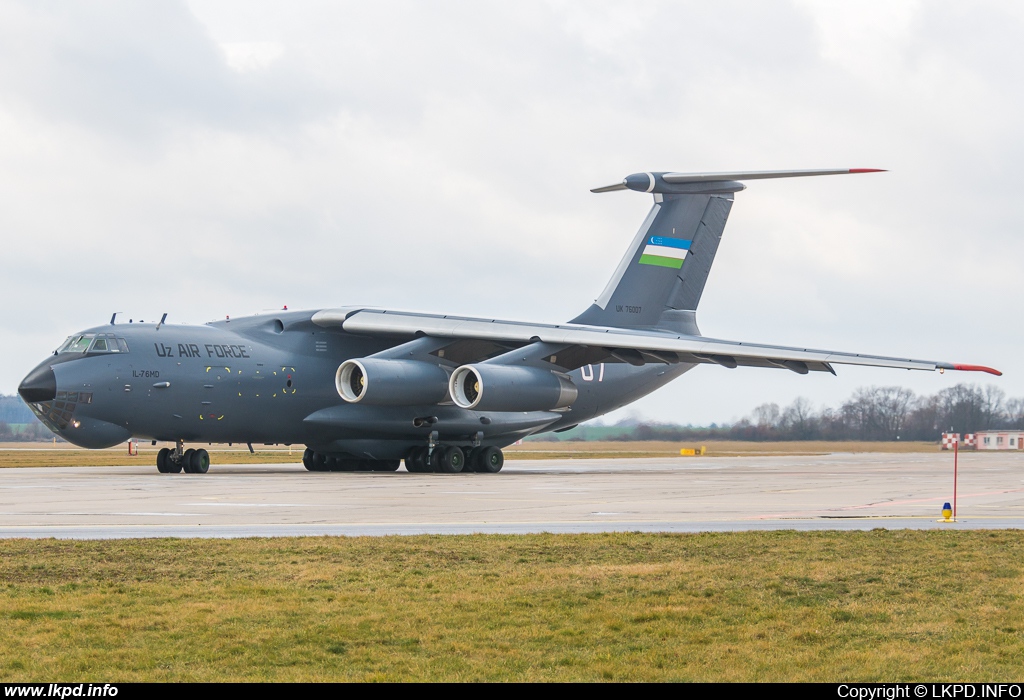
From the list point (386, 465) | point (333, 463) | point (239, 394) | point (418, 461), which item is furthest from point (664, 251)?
point (239, 394)

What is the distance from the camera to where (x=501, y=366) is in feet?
88.9

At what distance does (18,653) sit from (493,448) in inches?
904

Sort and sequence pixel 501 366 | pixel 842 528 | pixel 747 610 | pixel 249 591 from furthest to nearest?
1. pixel 501 366
2. pixel 842 528
3. pixel 249 591
4. pixel 747 610

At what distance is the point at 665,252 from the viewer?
32312mm

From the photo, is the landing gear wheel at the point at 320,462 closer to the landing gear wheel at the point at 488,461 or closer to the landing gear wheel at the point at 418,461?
the landing gear wheel at the point at 418,461

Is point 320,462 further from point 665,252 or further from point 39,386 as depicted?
point 665,252

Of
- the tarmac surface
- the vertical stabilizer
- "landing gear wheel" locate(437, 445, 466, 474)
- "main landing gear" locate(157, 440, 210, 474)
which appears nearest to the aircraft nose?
the tarmac surface

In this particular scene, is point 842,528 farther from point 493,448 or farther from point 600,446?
point 600,446

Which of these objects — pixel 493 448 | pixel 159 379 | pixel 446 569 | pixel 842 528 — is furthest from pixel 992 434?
pixel 446 569

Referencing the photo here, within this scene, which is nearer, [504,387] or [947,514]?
[947,514]

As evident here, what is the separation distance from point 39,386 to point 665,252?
52.5 ft

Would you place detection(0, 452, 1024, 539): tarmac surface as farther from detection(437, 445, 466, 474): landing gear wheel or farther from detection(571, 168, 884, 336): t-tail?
detection(571, 168, 884, 336): t-tail

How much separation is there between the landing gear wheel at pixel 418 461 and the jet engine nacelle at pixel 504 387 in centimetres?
240

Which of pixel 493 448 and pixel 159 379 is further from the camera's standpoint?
pixel 493 448
